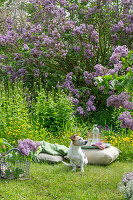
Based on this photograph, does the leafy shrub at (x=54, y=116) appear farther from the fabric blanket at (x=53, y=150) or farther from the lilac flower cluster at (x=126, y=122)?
the lilac flower cluster at (x=126, y=122)

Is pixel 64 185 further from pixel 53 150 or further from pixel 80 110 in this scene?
pixel 80 110

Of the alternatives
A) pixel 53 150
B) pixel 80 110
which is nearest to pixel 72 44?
pixel 80 110

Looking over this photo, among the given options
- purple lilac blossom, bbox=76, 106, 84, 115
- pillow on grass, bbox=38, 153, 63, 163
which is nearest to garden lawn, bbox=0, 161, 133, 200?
pillow on grass, bbox=38, 153, 63, 163

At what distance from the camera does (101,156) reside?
5.12 metres

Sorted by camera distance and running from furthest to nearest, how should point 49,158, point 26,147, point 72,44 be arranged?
point 72,44 → point 49,158 → point 26,147

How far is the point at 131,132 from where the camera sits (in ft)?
22.2

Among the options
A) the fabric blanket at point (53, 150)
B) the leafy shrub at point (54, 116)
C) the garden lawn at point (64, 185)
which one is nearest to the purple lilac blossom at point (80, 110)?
the leafy shrub at point (54, 116)

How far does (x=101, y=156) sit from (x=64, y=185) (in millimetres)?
1374

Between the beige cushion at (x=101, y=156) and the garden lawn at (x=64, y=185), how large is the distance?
0.77ft

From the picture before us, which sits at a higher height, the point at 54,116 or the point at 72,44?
the point at 72,44

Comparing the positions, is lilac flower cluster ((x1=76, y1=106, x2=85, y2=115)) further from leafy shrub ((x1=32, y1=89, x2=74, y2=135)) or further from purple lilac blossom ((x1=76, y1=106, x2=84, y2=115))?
leafy shrub ((x1=32, y1=89, x2=74, y2=135))

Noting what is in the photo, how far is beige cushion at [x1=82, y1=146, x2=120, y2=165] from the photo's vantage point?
509 centimetres

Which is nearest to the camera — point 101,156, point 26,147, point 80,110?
point 26,147

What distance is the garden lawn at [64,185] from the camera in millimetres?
3539
